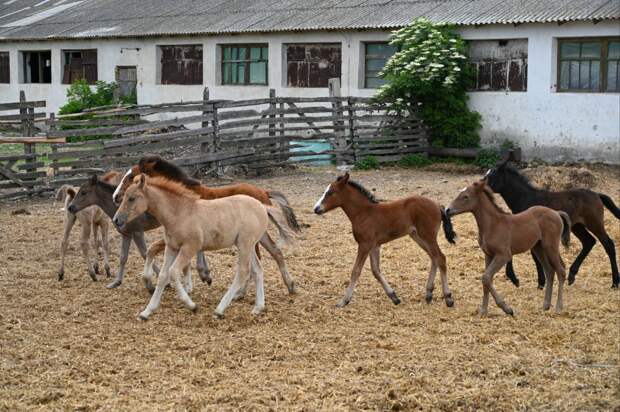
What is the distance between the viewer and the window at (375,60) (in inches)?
1006

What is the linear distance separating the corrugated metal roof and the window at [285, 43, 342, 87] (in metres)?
0.80

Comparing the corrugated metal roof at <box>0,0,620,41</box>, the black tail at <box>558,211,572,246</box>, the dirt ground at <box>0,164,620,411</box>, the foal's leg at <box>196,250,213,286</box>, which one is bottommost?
the dirt ground at <box>0,164,620,411</box>

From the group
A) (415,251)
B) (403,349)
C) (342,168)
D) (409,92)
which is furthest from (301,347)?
(409,92)

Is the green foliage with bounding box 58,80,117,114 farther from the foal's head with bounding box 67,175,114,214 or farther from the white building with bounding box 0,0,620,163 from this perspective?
the foal's head with bounding box 67,175,114,214

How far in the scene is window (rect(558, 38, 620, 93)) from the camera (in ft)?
70.8

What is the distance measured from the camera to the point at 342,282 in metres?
10.7

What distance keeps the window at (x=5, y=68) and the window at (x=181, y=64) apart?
8.20 metres

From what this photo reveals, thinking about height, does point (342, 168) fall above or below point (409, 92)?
below

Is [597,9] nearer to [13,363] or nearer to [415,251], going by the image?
[415,251]

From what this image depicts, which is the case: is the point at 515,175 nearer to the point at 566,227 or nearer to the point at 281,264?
the point at 566,227

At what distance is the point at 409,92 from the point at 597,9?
15.6 feet

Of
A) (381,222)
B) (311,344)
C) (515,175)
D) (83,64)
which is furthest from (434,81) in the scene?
(311,344)

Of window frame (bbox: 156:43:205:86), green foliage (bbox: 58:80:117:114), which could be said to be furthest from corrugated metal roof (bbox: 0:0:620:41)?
green foliage (bbox: 58:80:117:114)

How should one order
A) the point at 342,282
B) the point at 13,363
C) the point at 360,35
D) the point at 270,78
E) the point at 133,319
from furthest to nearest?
the point at 270,78
the point at 360,35
the point at 342,282
the point at 133,319
the point at 13,363
